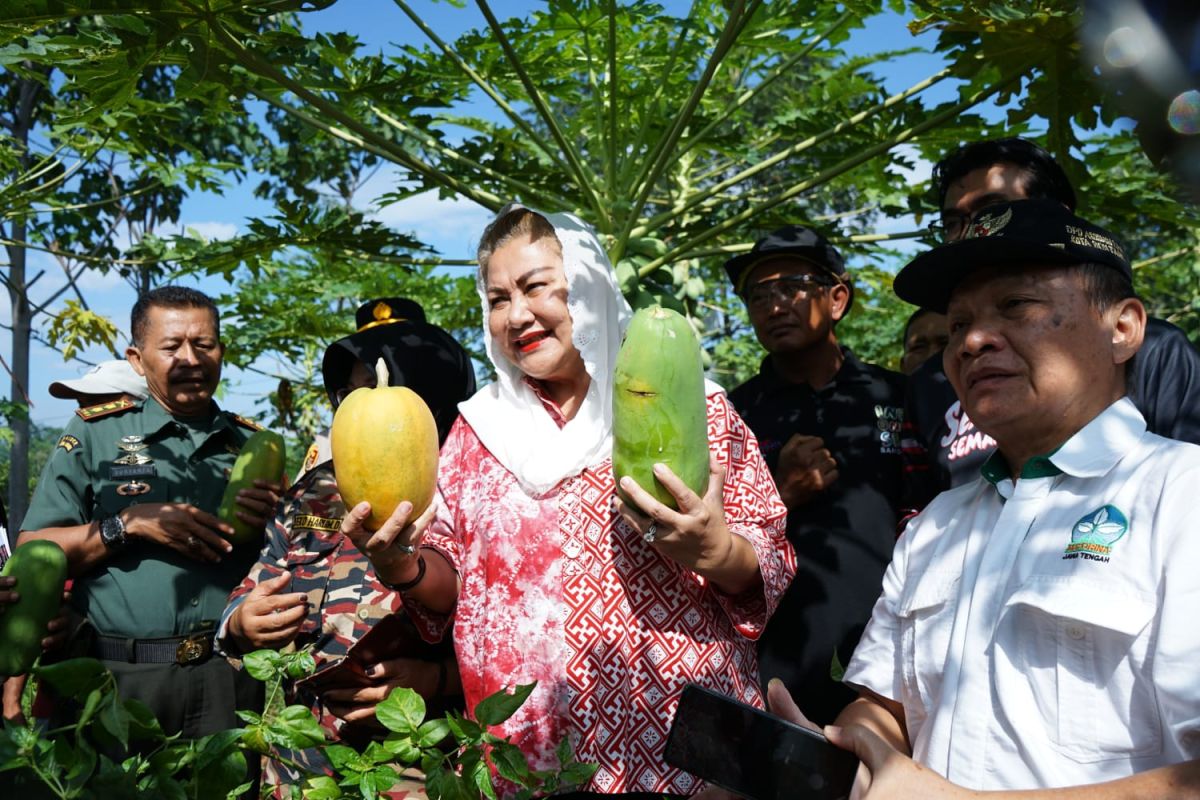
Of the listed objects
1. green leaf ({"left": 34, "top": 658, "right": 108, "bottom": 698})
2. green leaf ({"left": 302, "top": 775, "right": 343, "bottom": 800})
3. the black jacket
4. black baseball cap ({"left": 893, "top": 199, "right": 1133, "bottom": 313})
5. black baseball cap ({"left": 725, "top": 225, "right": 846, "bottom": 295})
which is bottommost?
the black jacket

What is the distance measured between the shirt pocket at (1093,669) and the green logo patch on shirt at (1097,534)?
2.0 inches

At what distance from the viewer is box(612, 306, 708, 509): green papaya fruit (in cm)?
163

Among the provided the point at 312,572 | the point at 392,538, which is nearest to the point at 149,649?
the point at 312,572

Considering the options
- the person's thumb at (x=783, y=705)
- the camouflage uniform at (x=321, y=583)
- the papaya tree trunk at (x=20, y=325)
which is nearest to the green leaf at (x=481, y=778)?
the person's thumb at (x=783, y=705)

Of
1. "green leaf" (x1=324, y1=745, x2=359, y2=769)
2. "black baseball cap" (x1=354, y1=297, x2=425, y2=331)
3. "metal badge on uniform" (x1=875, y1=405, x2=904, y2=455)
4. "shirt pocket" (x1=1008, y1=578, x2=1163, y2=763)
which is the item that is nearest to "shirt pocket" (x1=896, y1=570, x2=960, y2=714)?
"shirt pocket" (x1=1008, y1=578, x2=1163, y2=763)

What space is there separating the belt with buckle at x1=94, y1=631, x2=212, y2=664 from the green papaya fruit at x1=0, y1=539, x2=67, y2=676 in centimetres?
43

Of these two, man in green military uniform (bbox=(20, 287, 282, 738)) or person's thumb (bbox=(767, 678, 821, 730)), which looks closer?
person's thumb (bbox=(767, 678, 821, 730))

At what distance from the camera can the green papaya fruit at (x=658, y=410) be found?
1.63 m

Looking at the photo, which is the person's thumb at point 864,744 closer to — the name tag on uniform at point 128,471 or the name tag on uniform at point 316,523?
the name tag on uniform at point 316,523

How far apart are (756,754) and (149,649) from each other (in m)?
2.57

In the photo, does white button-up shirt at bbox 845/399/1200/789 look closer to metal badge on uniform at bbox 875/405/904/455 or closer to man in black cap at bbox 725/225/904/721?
man in black cap at bbox 725/225/904/721

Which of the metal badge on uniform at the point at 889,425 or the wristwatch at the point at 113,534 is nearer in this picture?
the metal badge on uniform at the point at 889,425

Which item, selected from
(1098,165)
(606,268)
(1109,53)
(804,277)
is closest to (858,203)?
(1098,165)

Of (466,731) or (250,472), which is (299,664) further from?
(250,472)
